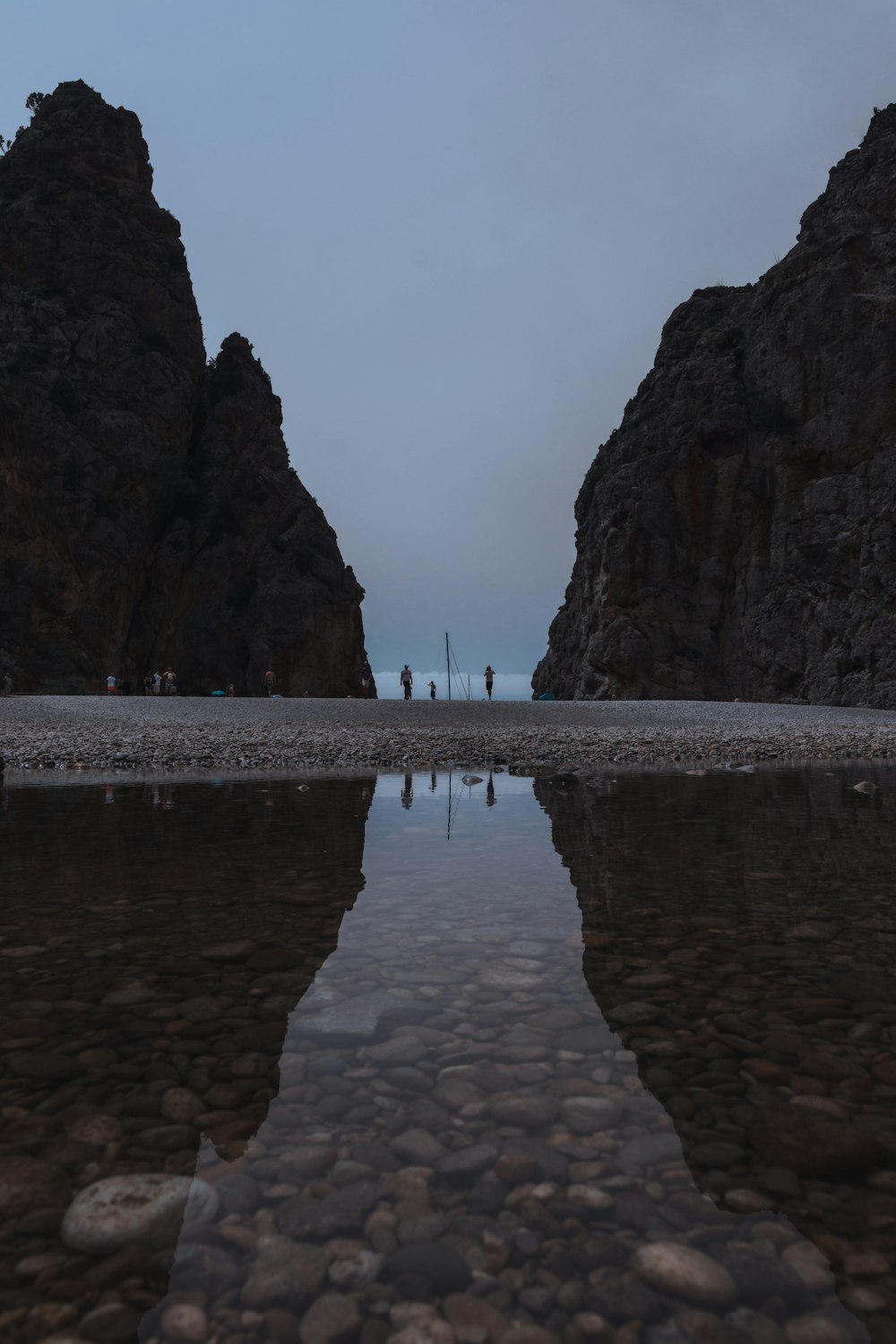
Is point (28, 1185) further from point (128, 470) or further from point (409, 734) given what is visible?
point (128, 470)

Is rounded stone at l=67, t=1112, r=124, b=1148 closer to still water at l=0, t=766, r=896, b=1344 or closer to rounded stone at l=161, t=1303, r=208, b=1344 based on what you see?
still water at l=0, t=766, r=896, b=1344

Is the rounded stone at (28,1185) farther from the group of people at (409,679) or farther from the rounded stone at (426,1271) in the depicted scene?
the group of people at (409,679)

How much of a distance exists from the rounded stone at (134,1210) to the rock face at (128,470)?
56.6 meters

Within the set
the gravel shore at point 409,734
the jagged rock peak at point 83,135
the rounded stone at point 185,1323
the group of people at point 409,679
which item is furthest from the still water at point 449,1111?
the jagged rock peak at point 83,135

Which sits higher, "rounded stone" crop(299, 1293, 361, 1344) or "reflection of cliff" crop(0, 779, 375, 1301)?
"reflection of cliff" crop(0, 779, 375, 1301)

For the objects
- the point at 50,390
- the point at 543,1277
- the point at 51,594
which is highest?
the point at 50,390

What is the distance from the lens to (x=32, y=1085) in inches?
90.6

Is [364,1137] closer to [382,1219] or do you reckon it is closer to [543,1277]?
[382,1219]

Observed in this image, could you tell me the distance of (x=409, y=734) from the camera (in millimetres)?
16891

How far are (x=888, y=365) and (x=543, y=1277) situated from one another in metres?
48.7

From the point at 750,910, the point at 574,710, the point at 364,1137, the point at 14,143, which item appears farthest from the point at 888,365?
the point at 14,143

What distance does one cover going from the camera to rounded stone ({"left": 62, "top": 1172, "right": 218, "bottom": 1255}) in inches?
65.0

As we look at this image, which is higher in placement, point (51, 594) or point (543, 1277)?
point (51, 594)

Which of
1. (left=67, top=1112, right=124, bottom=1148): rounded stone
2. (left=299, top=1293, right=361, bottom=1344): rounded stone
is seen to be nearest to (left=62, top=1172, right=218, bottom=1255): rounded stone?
(left=67, top=1112, right=124, bottom=1148): rounded stone
